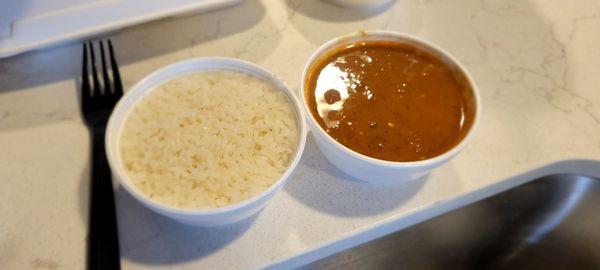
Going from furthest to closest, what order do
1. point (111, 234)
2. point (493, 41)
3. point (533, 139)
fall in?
point (493, 41)
point (533, 139)
point (111, 234)

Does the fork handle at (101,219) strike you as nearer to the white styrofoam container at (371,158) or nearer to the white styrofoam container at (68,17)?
the white styrofoam container at (68,17)

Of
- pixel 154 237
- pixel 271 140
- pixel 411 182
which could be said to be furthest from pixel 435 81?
pixel 154 237

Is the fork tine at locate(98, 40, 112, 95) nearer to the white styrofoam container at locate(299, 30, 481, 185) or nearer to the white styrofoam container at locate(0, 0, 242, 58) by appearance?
the white styrofoam container at locate(0, 0, 242, 58)

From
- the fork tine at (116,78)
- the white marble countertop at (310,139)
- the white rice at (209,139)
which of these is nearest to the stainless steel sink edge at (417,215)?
the white marble countertop at (310,139)

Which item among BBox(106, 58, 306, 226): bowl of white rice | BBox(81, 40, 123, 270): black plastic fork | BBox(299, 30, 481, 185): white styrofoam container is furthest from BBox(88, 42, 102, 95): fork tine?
BBox(299, 30, 481, 185): white styrofoam container

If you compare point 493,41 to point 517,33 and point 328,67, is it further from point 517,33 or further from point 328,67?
point 328,67

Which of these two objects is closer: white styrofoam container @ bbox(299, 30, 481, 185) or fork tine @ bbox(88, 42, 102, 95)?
white styrofoam container @ bbox(299, 30, 481, 185)
